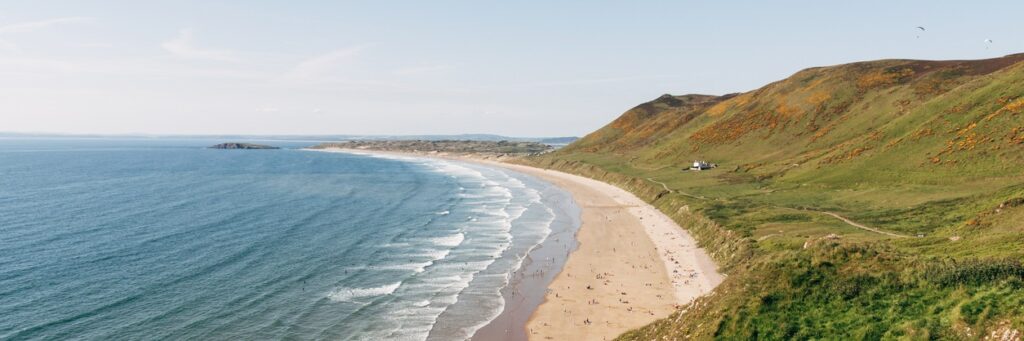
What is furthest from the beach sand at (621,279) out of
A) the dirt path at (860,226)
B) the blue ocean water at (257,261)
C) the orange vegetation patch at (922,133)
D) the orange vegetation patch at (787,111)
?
the orange vegetation patch at (787,111)

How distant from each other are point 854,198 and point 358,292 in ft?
187

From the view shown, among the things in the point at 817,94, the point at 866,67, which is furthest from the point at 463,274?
the point at 866,67

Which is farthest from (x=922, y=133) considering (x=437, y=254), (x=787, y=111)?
(x=437, y=254)

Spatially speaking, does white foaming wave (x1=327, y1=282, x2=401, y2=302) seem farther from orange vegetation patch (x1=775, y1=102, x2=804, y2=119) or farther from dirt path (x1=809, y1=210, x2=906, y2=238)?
orange vegetation patch (x1=775, y1=102, x2=804, y2=119)

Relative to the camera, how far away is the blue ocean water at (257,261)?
132 ft

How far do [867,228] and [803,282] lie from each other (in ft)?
91.2

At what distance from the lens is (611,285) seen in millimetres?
49781

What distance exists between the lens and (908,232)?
4869 centimetres

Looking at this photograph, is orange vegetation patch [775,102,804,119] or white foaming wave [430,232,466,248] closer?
white foaming wave [430,232,466,248]

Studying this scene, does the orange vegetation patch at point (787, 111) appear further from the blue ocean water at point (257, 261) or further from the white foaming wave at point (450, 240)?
the white foaming wave at point (450, 240)

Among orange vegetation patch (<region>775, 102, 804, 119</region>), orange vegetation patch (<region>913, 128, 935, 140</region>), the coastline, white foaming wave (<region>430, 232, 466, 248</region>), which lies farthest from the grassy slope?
white foaming wave (<region>430, 232, 466, 248</region>)

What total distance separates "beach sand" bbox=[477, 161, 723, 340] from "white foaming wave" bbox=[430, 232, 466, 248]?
13968mm

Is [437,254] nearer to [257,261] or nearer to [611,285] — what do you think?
[257,261]

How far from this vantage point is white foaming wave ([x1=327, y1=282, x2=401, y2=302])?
46.1 m
